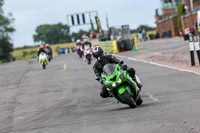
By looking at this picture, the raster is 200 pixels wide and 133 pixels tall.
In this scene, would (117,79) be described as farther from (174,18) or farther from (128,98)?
(174,18)

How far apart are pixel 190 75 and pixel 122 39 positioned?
25.8 m

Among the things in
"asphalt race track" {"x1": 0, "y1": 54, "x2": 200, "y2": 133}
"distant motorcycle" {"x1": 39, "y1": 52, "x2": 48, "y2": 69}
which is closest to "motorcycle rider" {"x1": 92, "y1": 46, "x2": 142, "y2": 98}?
"asphalt race track" {"x1": 0, "y1": 54, "x2": 200, "y2": 133}

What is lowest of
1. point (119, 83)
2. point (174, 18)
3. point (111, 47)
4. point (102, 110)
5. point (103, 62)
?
point (102, 110)

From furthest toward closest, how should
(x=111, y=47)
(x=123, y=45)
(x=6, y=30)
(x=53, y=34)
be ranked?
(x=53, y=34) → (x=6, y=30) → (x=111, y=47) → (x=123, y=45)

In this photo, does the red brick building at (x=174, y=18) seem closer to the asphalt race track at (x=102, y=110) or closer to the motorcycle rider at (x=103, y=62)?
the asphalt race track at (x=102, y=110)

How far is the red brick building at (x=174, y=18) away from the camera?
51094 millimetres

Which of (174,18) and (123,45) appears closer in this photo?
(123,45)

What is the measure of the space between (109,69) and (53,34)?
185 meters

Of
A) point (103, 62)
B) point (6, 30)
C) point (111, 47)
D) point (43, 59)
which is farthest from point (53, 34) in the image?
point (103, 62)

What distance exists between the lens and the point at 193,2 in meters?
58.3

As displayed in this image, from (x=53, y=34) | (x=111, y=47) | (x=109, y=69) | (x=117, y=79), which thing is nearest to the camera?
(x=117, y=79)

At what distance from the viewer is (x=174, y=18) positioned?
209 ft

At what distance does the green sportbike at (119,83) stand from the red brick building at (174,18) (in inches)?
1406

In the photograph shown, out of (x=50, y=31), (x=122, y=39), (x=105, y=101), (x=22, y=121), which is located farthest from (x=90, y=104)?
(x=50, y=31)
